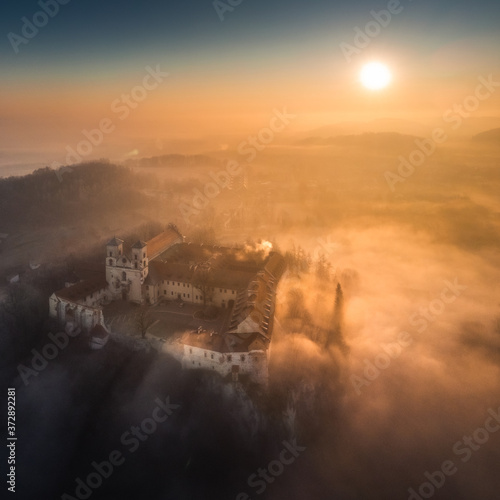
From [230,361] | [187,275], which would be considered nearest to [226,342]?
[230,361]

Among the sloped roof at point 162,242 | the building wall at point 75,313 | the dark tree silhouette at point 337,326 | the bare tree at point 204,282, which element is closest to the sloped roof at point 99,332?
the building wall at point 75,313

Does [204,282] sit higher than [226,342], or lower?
higher

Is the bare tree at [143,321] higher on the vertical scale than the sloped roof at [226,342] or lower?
higher

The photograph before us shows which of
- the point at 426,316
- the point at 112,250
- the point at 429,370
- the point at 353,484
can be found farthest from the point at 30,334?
the point at 426,316

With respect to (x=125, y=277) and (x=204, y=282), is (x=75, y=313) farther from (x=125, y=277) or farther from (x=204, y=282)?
(x=204, y=282)

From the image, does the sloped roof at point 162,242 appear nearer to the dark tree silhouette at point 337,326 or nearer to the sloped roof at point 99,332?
the sloped roof at point 99,332

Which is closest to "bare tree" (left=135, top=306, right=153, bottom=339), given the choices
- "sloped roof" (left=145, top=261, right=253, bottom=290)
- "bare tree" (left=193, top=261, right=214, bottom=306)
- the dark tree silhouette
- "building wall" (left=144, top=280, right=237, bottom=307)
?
"building wall" (left=144, top=280, right=237, bottom=307)

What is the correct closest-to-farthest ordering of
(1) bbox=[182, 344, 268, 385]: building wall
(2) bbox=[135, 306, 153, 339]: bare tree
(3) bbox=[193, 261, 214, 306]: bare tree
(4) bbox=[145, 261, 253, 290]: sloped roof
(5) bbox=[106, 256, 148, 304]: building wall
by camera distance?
(1) bbox=[182, 344, 268, 385]: building wall
(2) bbox=[135, 306, 153, 339]: bare tree
(3) bbox=[193, 261, 214, 306]: bare tree
(5) bbox=[106, 256, 148, 304]: building wall
(4) bbox=[145, 261, 253, 290]: sloped roof

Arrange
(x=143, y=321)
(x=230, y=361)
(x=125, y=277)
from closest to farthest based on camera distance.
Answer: (x=230, y=361) → (x=143, y=321) → (x=125, y=277)

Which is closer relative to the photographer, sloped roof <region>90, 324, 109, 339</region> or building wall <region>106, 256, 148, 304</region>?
sloped roof <region>90, 324, 109, 339</region>

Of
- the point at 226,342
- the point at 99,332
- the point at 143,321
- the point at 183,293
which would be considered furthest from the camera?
the point at 183,293

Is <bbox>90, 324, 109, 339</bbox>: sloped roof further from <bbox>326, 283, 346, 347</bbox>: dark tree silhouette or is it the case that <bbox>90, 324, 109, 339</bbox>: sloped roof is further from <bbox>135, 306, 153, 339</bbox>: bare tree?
<bbox>326, 283, 346, 347</bbox>: dark tree silhouette

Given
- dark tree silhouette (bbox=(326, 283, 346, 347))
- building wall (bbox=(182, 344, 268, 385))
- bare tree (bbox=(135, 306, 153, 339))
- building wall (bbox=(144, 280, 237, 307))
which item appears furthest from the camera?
dark tree silhouette (bbox=(326, 283, 346, 347))
